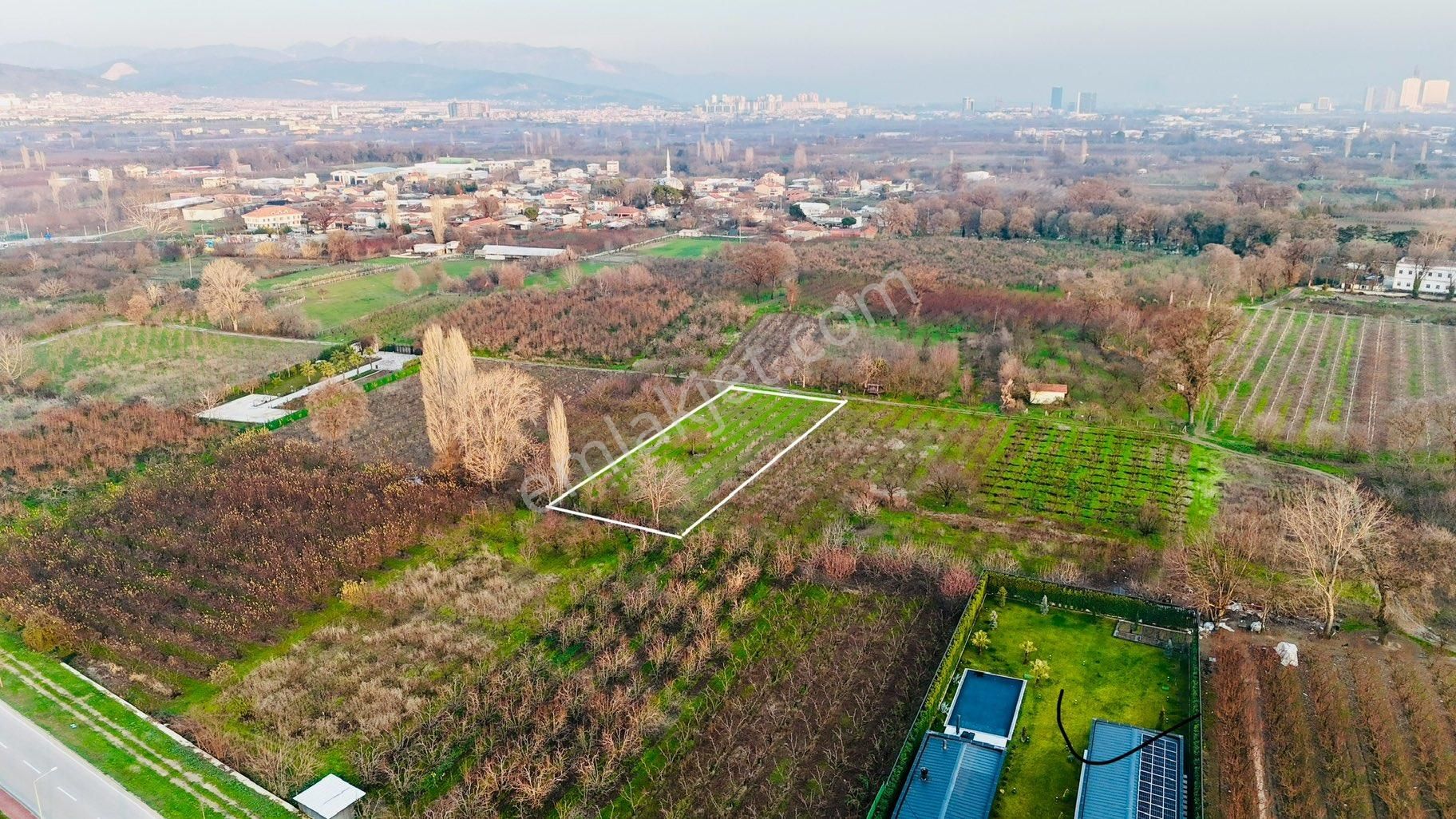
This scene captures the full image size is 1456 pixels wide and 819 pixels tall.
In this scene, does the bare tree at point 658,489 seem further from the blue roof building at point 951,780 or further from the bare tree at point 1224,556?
the bare tree at point 1224,556

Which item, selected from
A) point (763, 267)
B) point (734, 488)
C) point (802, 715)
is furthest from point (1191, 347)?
point (763, 267)

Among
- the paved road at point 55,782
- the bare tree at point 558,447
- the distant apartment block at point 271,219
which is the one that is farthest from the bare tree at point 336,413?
the distant apartment block at point 271,219

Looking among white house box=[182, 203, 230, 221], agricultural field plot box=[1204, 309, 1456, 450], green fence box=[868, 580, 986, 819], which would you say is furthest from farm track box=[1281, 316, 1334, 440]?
white house box=[182, 203, 230, 221]

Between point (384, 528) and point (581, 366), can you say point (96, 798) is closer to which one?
point (384, 528)

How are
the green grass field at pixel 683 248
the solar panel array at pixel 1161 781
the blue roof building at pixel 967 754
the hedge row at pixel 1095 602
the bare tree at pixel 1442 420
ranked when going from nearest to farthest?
the solar panel array at pixel 1161 781 < the blue roof building at pixel 967 754 < the hedge row at pixel 1095 602 < the bare tree at pixel 1442 420 < the green grass field at pixel 683 248

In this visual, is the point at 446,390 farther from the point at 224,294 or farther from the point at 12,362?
the point at 224,294
